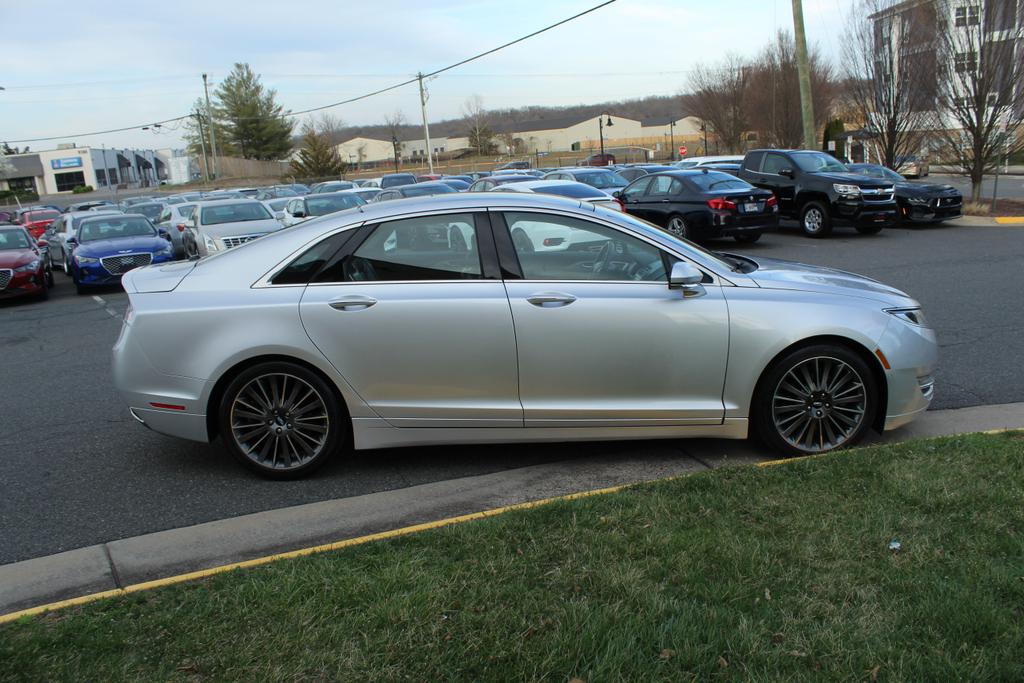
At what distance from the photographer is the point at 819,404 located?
16.6 feet

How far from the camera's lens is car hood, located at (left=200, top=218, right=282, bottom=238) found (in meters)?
16.3

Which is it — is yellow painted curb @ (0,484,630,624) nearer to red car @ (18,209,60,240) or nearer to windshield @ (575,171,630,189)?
windshield @ (575,171,630,189)

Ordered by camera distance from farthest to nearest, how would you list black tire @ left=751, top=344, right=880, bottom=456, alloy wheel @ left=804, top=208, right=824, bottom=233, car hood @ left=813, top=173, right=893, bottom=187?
alloy wheel @ left=804, top=208, right=824, bottom=233
car hood @ left=813, top=173, right=893, bottom=187
black tire @ left=751, top=344, right=880, bottom=456

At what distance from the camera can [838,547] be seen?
359cm

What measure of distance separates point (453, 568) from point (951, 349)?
5994mm

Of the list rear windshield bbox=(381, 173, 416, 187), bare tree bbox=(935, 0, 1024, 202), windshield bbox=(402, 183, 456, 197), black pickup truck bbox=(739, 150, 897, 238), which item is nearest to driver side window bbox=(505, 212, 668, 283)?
black pickup truck bbox=(739, 150, 897, 238)

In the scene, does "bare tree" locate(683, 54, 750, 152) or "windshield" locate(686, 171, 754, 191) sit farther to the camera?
"bare tree" locate(683, 54, 750, 152)

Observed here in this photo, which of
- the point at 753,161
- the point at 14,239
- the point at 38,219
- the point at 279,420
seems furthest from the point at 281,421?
A: the point at 38,219

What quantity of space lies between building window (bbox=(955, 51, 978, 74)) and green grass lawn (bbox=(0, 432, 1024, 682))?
63.3 ft

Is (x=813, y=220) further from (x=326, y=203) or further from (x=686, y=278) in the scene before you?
(x=686, y=278)

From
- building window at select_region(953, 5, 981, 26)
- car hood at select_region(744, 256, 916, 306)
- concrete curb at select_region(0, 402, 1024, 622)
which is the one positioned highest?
building window at select_region(953, 5, 981, 26)

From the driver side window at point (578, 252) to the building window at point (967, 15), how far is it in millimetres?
18924

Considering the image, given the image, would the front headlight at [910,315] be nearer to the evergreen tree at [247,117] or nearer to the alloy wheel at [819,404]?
the alloy wheel at [819,404]

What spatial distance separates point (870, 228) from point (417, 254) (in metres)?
15.9
